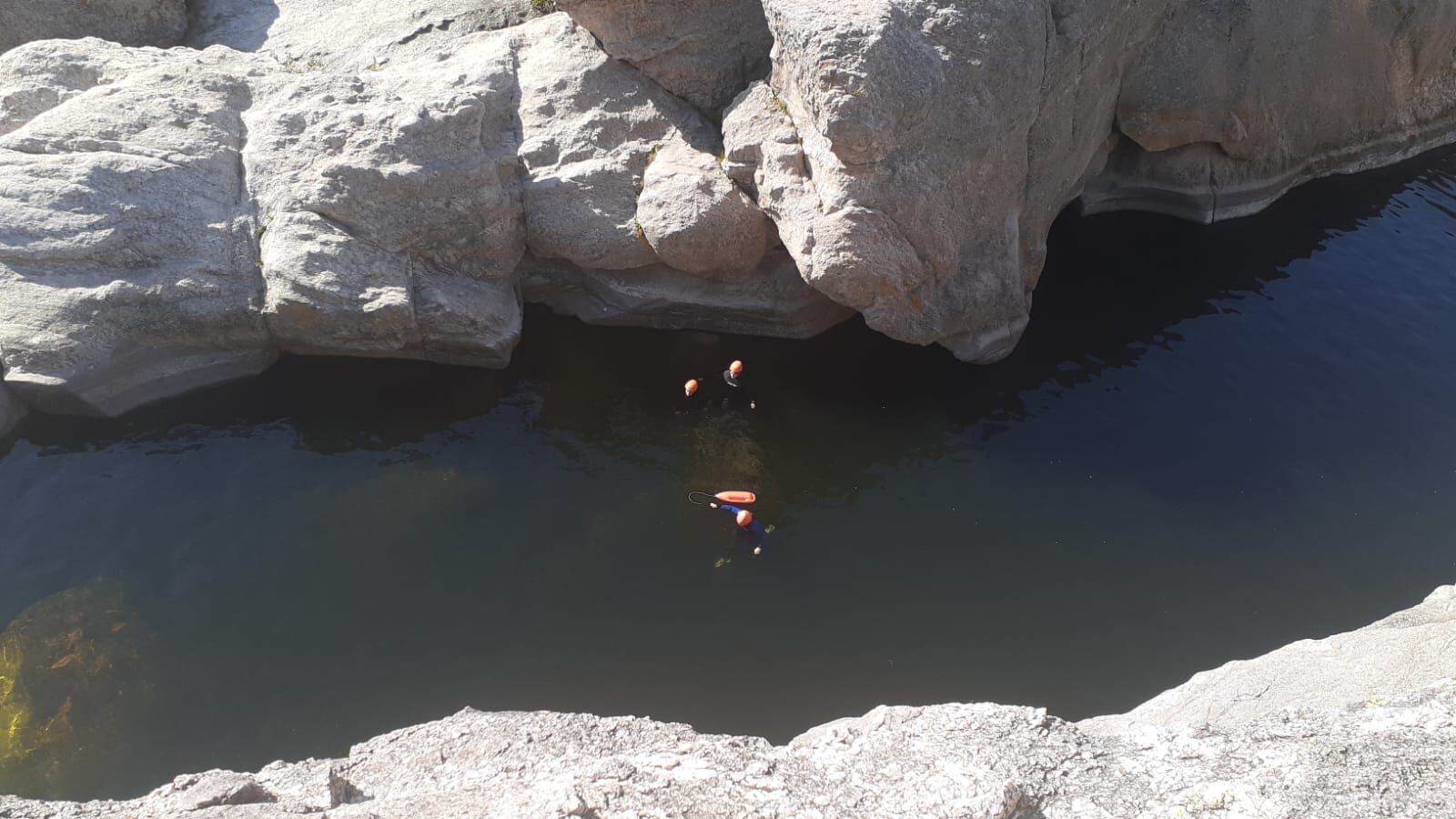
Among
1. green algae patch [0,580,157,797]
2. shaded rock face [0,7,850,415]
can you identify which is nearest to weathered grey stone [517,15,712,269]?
shaded rock face [0,7,850,415]

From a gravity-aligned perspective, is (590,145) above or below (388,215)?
above

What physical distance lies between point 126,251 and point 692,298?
9836 mm

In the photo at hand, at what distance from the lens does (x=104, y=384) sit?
16.5 meters

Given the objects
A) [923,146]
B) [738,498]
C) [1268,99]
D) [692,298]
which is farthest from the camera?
[1268,99]

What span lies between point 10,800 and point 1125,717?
11.0 m

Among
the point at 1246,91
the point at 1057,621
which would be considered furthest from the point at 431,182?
the point at 1246,91

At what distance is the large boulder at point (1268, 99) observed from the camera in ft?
70.8

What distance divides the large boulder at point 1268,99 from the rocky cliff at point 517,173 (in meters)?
1.09

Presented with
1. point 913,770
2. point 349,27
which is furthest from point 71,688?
point 349,27

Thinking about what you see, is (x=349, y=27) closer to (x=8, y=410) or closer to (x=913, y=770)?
(x=8, y=410)

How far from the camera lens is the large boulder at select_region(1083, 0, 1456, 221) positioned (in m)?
21.6

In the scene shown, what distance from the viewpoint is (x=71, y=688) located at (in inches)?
503

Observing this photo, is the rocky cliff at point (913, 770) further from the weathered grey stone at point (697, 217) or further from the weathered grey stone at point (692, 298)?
the weathered grey stone at point (692, 298)

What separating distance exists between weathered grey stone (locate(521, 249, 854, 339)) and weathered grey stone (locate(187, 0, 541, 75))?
5.17 metres
